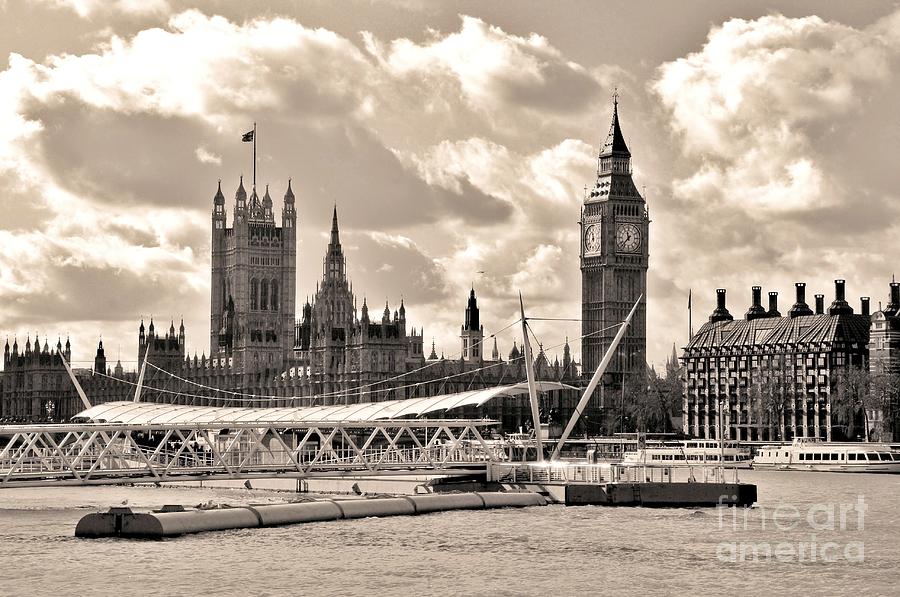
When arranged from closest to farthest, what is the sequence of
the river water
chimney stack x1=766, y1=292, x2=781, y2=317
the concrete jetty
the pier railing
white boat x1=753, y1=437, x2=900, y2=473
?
the river water, the concrete jetty, the pier railing, white boat x1=753, y1=437, x2=900, y2=473, chimney stack x1=766, y1=292, x2=781, y2=317

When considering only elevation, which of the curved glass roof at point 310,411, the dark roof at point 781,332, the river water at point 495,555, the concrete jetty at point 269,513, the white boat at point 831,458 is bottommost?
the river water at point 495,555

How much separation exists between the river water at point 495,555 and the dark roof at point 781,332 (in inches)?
3507

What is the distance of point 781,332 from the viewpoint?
178625 mm

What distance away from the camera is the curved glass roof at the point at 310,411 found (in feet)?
378

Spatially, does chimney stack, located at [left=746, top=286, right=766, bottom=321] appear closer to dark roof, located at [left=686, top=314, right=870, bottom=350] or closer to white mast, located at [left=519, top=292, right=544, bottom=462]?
dark roof, located at [left=686, top=314, right=870, bottom=350]

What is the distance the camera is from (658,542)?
67.9 metres

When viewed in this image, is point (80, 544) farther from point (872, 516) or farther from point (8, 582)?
point (872, 516)

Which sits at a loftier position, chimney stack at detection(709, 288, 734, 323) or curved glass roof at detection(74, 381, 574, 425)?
chimney stack at detection(709, 288, 734, 323)

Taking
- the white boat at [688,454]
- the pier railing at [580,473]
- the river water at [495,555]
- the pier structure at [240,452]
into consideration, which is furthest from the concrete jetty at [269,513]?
the white boat at [688,454]

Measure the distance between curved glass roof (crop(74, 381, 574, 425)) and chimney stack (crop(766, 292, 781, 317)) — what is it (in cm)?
5412

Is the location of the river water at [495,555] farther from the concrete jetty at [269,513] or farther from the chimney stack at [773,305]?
the chimney stack at [773,305]

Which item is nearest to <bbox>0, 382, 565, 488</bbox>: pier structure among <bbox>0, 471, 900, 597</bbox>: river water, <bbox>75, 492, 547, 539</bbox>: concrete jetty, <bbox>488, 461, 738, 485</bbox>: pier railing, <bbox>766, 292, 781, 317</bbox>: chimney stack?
<bbox>488, 461, 738, 485</bbox>: pier railing

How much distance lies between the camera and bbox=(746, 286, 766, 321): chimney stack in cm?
18650

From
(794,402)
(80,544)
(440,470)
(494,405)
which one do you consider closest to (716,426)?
(794,402)
